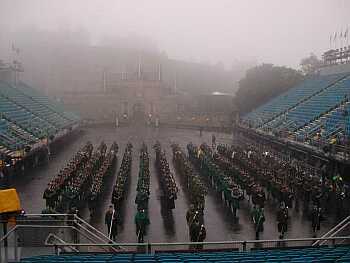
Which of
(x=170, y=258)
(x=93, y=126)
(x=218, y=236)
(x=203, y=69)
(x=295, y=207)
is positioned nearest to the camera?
(x=170, y=258)

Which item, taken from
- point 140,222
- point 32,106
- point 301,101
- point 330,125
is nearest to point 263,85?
point 301,101

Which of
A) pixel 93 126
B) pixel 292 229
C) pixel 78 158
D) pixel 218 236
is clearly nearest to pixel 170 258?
pixel 218 236

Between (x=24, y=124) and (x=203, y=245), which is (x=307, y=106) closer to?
(x=24, y=124)

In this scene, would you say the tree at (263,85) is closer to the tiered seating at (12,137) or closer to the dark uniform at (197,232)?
the tiered seating at (12,137)

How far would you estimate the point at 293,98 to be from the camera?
38031 millimetres

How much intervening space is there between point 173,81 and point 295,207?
78083mm

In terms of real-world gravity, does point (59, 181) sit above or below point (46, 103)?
below

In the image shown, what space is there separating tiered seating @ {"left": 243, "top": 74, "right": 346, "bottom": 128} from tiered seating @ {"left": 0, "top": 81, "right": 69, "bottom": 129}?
652 inches

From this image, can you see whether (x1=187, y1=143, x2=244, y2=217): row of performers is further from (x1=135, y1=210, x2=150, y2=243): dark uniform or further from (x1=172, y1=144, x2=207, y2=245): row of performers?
(x1=135, y1=210, x2=150, y2=243): dark uniform

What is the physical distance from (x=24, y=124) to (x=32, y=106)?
31.2ft

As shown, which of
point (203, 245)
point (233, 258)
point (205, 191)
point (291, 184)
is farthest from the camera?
point (291, 184)

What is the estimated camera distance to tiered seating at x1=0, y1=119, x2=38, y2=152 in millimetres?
21188

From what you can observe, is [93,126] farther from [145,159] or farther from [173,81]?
[173,81]

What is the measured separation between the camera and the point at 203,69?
4038 inches
